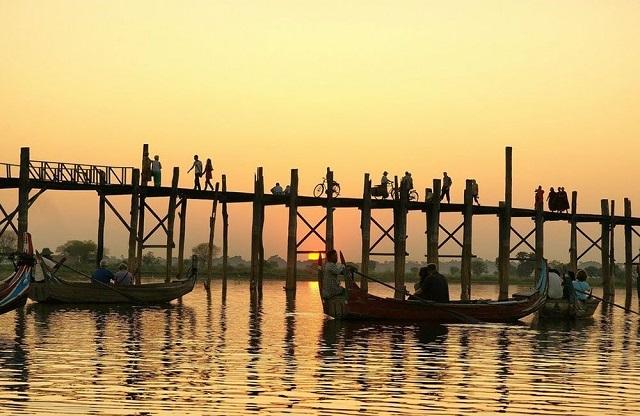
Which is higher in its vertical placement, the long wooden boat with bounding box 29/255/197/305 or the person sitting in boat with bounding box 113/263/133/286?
the person sitting in boat with bounding box 113/263/133/286

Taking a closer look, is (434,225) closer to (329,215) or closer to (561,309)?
(329,215)

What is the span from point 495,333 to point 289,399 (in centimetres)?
1368

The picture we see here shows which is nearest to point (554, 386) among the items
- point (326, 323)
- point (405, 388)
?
point (405, 388)

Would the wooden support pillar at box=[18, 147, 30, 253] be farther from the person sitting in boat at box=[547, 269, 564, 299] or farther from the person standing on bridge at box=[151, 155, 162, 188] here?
the person sitting in boat at box=[547, 269, 564, 299]

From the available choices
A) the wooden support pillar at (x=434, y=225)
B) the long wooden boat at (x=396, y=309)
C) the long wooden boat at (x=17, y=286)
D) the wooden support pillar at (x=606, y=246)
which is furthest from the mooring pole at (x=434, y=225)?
the long wooden boat at (x=17, y=286)

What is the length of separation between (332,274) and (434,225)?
19.9 m

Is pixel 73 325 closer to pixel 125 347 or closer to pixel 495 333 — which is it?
pixel 125 347

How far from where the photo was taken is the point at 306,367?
70.1 feet

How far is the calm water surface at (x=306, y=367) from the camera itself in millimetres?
16875

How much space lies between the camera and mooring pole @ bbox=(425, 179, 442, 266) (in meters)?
50.5

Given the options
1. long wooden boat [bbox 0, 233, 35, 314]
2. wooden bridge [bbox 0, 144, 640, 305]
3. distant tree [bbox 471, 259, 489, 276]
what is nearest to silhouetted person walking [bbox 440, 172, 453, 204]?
wooden bridge [bbox 0, 144, 640, 305]

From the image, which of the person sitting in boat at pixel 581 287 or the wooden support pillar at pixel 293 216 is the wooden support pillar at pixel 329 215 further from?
the person sitting in boat at pixel 581 287

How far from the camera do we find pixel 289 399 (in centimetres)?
1720

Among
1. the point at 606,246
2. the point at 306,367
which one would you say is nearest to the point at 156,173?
the point at 606,246
